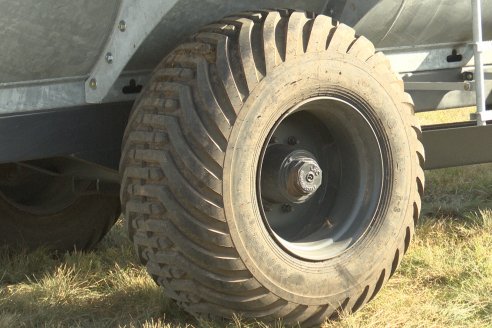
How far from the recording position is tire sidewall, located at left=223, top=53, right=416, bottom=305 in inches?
116

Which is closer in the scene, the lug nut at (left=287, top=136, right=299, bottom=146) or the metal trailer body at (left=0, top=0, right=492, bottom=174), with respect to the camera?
the metal trailer body at (left=0, top=0, right=492, bottom=174)

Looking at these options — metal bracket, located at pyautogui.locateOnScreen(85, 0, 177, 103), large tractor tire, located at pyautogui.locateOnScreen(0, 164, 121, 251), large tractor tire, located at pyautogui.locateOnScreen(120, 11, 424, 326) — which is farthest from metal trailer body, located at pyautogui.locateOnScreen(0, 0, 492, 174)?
large tractor tire, located at pyautogui.locateOnScreen(0, 164, 121, 251)

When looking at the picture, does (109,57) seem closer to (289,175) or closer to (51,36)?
(51,36)

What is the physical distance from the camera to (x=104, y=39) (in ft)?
10.1

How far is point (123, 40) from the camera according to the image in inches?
120

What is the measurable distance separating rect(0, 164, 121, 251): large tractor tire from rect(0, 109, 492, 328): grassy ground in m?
0.08

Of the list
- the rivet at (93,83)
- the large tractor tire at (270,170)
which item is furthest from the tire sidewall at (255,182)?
the rivet at (93,83)

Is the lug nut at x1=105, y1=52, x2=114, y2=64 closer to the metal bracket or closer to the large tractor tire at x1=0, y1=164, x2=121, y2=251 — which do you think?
the metal bracket

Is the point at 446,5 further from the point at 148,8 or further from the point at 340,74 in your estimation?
the point at 148,8

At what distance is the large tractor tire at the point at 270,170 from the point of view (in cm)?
292

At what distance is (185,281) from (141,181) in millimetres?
342

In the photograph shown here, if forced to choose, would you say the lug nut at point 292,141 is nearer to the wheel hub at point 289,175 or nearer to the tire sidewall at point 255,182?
the wheel hub at point 289,175

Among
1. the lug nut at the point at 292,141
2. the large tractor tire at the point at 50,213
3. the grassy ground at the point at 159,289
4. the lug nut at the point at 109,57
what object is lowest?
the grassy ground at the point at 159,289

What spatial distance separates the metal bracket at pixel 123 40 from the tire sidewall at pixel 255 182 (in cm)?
40
